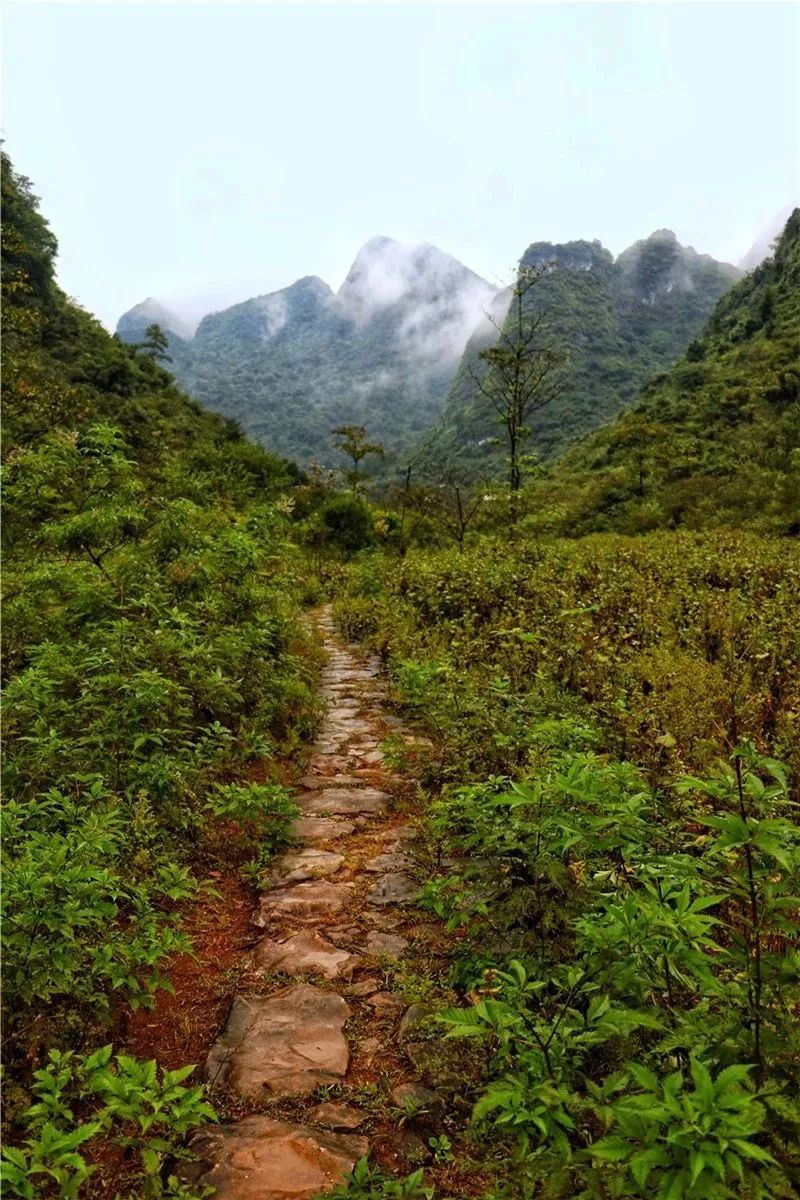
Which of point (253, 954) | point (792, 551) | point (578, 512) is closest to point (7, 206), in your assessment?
point (578, 512)

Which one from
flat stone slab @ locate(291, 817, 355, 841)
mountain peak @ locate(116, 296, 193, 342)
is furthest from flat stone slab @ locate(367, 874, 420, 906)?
mountain peak @ locate(116, 296, 193, 342)

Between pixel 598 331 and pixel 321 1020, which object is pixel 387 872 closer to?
pixel 321 1020

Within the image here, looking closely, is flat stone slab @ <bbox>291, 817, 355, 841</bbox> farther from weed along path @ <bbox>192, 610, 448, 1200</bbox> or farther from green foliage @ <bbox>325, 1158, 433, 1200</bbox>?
green foliage @ <bbox>325, 1158, 433, 1200</bbox>

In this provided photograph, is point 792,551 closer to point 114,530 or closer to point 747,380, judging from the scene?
point 114,530

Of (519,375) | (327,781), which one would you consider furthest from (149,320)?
(327,781)

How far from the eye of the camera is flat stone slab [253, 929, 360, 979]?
3.04 metres

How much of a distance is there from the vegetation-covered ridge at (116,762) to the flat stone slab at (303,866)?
8.4 inches

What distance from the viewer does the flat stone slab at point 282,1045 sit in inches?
94.8

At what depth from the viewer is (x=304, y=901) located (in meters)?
3.59

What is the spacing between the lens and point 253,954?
10.4ft

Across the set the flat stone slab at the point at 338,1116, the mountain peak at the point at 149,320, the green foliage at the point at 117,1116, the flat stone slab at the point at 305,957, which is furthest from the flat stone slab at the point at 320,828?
the mountain peak at the point at 149,320

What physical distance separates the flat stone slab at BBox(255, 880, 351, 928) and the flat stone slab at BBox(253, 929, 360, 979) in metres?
0.16

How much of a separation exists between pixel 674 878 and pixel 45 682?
344 centimetres

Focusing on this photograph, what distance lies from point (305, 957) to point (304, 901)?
47 cm
